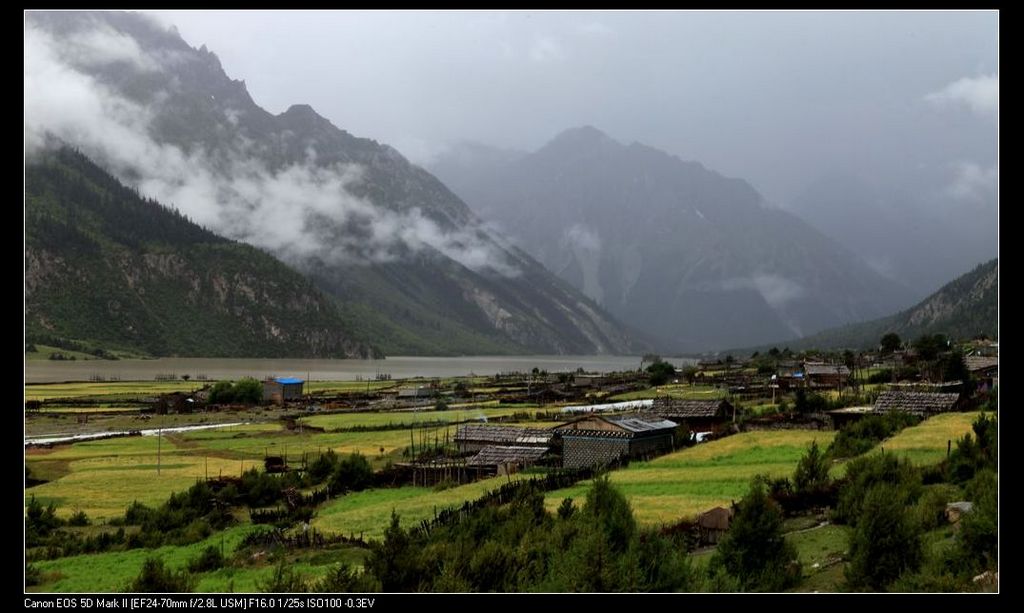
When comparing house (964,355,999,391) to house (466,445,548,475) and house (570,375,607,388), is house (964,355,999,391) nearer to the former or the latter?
house (466,445,548,475)

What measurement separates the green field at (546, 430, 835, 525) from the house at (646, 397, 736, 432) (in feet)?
29.4

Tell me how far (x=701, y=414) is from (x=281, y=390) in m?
66.9

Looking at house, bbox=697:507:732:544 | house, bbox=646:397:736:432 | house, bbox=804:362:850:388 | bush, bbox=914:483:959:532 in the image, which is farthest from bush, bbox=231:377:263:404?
bush, bbox=914:483:959:532

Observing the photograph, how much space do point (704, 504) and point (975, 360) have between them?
238 feet

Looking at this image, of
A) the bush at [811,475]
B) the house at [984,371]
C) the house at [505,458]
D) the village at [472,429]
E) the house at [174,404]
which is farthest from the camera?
the house at [174,404]

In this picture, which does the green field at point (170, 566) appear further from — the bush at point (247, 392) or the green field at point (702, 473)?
the bush at point (247, 392)

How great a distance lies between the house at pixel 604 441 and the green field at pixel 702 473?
204 centimetres

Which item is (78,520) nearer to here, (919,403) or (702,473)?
(702,473)

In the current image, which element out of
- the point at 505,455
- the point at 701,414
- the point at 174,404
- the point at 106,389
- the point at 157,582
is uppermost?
the point at 157,582

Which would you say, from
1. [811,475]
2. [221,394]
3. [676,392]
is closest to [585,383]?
[676,392]

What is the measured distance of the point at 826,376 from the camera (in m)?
93.7

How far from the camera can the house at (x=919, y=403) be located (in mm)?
53938

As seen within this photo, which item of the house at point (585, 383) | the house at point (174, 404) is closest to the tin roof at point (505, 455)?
the house at point (174, 404)
